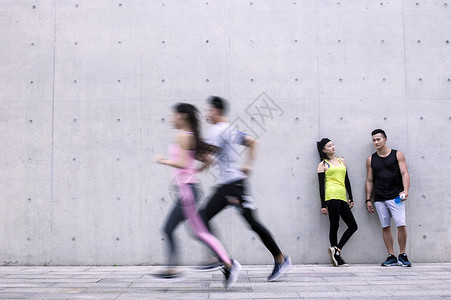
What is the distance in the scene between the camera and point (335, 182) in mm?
6211

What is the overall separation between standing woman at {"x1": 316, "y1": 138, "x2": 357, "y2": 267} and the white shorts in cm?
36

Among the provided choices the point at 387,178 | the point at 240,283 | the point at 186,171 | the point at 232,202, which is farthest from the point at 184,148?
the point at 387,178

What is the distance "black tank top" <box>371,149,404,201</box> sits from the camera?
6223mm

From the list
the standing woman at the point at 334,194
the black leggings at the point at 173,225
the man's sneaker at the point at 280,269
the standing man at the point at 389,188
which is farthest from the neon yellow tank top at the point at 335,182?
the black leggings at the point at 173,225

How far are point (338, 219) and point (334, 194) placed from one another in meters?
0.32

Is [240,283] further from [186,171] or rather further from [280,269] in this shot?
[186,171]

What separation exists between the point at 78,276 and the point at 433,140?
15.4ft

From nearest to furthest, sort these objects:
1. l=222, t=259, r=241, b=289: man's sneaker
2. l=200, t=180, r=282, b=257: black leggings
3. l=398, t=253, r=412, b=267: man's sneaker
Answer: l=222, t=259, r=241, b=289: man's sneaker
l=200, t=180, r=282, b=257: black leggings
l=398, t=253, r=412, b=267: man's sneaker

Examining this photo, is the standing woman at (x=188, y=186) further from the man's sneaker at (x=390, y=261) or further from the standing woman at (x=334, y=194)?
the man's sneaker at (x=390, y=261)

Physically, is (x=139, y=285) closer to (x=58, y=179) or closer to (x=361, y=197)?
(x=58, y=179)

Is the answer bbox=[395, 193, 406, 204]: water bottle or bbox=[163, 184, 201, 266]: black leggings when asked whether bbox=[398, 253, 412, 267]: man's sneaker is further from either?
bbox=[163, 184, 201, 266]: black leggings

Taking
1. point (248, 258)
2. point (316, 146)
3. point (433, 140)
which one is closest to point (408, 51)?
point (433, 140)

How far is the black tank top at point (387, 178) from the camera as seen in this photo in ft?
20.4

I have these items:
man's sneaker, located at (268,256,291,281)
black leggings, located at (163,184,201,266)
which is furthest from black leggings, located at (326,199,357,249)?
black leggings, located at (163,184,201,266)
